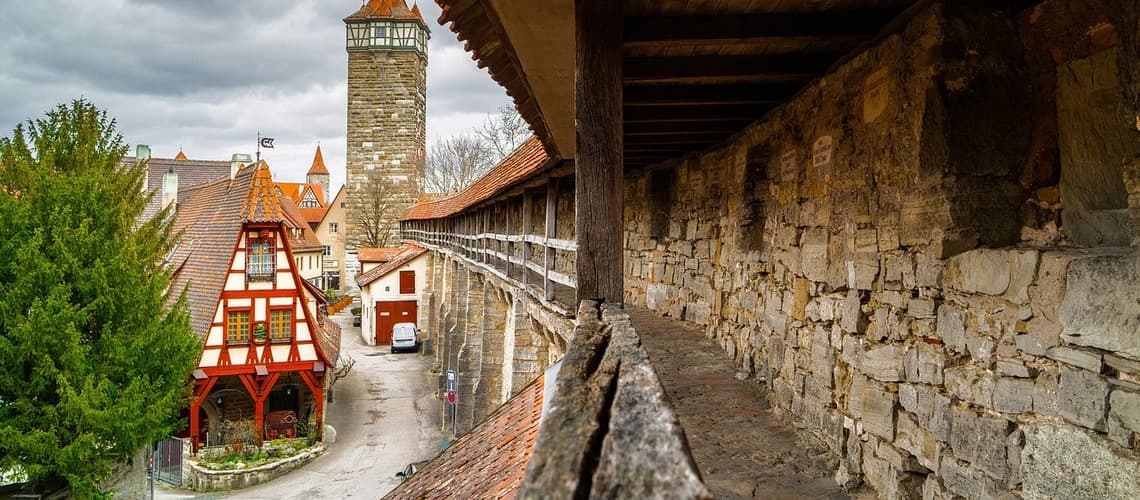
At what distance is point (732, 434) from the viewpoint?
3.81 meters

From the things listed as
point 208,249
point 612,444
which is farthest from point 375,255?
point 612,444

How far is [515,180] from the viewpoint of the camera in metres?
7.33

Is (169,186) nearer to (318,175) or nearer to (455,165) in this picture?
(455,165)

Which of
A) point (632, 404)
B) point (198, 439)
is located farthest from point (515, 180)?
point (198, 439)

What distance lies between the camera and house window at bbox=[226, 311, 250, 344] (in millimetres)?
14586

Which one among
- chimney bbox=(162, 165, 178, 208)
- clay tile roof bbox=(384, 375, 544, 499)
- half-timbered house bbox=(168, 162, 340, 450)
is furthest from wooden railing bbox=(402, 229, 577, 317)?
chimney bbox=(162, 165, 178, 208)

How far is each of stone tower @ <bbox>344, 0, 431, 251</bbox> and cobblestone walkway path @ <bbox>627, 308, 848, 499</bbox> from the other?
3064cm

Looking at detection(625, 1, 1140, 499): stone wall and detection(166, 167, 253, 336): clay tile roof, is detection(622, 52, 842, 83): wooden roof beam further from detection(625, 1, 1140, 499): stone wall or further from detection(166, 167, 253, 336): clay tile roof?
detection(166, 167, 253, 336): clay tile roof

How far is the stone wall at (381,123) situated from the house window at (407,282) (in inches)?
320

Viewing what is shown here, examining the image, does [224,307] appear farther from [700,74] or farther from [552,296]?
[700,74]

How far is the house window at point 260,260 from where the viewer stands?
14773 mm

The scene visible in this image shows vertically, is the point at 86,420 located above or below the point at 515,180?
below

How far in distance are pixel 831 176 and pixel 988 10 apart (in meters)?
1.17

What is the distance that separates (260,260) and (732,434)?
13753mm
